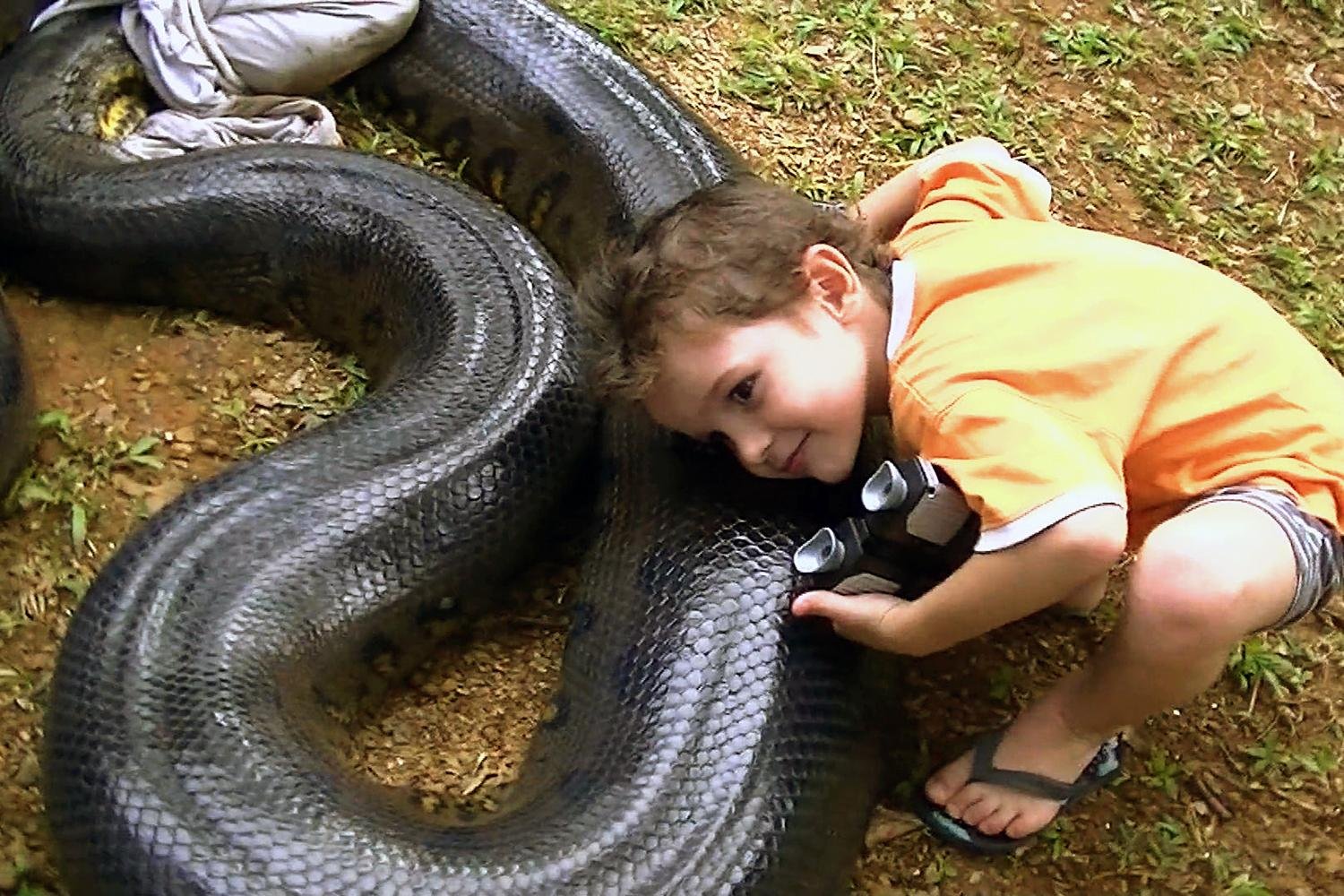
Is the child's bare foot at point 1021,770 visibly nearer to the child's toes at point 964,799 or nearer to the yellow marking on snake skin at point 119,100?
the child's toes at point 964,799

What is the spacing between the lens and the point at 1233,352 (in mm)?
2346

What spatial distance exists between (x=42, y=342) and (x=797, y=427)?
1959mm

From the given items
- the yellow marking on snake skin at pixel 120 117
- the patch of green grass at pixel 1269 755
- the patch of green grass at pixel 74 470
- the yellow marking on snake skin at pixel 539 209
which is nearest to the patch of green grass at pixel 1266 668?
the patch of green grass at pixel 1269 755

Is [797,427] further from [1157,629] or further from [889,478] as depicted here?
[1157,629]

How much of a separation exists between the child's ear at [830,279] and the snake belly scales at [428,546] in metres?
0.43

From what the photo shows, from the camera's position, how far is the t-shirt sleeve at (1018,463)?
6.69ft

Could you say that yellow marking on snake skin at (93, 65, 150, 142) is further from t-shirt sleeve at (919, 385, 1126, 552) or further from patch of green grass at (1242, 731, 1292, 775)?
patch of green grass at (1242, 731, 1292, 775)

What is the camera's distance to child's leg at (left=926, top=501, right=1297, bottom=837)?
2.22 metres

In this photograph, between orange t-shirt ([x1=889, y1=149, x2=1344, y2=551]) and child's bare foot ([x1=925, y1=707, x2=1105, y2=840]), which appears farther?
child's bare foot ([x1=925, y1=707, x2=1105, y2=840])

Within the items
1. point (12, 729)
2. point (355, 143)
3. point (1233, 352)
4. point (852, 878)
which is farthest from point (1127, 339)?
point (355, 143)

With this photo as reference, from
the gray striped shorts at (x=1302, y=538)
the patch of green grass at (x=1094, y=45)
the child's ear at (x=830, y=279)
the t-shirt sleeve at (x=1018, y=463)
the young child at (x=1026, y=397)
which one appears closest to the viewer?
the t-shirt sleeve at (x=1018, y=463)

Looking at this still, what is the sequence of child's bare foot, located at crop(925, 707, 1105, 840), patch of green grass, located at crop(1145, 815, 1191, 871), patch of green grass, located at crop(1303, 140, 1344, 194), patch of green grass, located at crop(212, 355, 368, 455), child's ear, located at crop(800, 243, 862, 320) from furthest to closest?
patch of green grass, located at crop(1303, 140, 1344, 194)
patch of green grass, located at crop(212, 355, 368, 455)
patch of green grass, located at crop(1145, 815, 1191, 871)
child's bare foot, located at crop(925, 707, 1105, 840)
child's ear, located at crop(800, 243, 862, 320)

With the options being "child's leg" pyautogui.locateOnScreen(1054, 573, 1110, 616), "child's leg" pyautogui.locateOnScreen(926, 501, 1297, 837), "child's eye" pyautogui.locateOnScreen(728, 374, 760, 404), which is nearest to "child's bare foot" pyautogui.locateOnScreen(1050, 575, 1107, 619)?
"child's leg" pyautogui.locateOnScreen(1054, 573, 1110, 616)

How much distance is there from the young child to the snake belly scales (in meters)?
0.27
